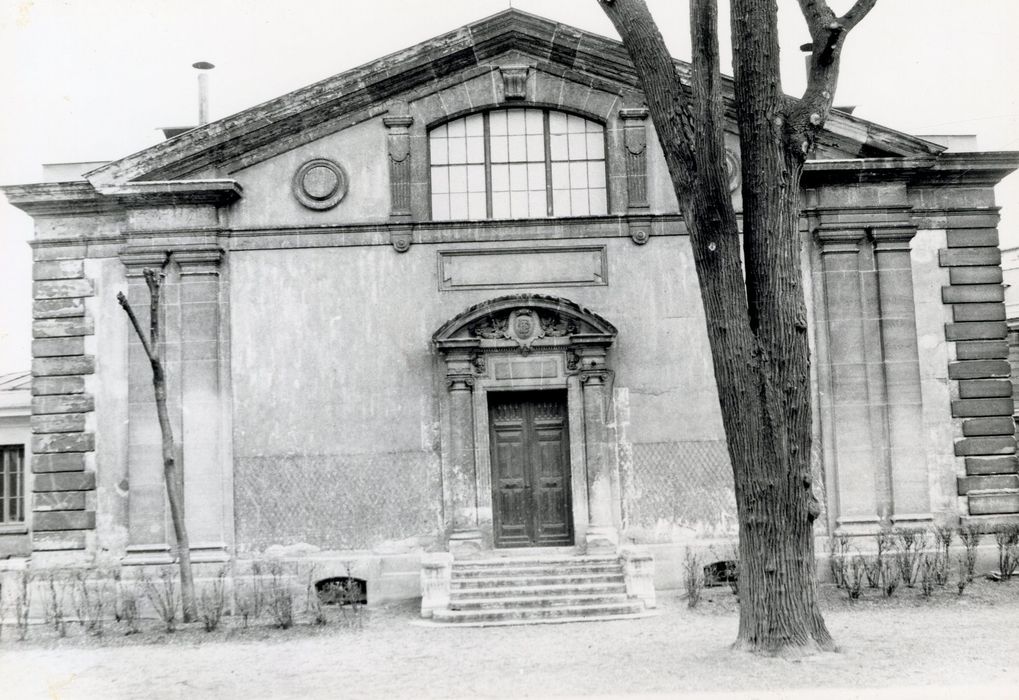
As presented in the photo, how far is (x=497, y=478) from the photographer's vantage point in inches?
581

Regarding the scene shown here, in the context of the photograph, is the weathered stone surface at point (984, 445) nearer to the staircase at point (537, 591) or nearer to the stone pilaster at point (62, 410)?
the staircase at point (537, 591)

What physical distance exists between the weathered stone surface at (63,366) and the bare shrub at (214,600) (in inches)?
149

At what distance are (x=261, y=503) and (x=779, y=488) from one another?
823 cm

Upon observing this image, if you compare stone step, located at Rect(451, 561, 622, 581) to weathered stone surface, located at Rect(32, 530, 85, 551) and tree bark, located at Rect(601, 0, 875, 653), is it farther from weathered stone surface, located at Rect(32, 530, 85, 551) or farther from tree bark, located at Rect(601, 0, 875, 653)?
weathered stone surface, located at Rect(32, 530, 85, 551)

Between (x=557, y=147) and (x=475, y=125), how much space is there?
1337 mm

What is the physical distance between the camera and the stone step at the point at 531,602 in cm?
1282

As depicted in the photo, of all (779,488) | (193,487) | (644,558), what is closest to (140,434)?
(193,487)

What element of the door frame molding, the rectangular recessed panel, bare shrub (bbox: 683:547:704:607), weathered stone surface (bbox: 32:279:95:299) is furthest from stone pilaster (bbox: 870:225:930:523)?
weathered stone surface (bbox: 32:279:95:299)

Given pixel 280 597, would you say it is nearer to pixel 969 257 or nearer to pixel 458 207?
pixel 458 207

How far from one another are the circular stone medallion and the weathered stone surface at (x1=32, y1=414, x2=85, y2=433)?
4.77 metres

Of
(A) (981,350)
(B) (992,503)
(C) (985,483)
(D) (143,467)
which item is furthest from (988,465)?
(D) (143,467)

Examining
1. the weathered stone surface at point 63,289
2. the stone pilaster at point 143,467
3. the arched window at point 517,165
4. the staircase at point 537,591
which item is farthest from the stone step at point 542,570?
the weathered stone surface at point 63,289

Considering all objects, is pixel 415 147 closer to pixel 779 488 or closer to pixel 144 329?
pixel 144 329

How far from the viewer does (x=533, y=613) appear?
1260 centimetres
